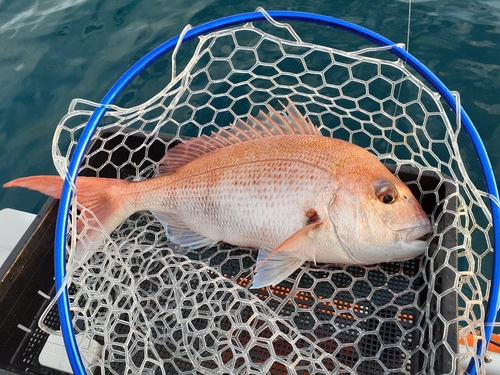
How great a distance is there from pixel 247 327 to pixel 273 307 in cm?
35

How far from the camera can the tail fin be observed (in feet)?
7.00

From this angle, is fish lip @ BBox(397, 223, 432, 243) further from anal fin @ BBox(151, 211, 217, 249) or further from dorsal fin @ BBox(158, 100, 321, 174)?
anal fin @ BBox(151, 211, 217, 249)

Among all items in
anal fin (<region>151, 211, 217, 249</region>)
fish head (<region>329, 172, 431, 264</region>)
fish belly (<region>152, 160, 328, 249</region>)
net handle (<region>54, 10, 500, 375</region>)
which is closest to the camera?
net handle (<region>54, 10, 500, 375</region>)

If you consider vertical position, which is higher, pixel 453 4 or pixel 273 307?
pixel 453 4

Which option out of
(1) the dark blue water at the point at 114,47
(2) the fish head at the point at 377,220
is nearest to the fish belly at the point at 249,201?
(2) the fish head at the point at 377,220

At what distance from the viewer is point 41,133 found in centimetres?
392

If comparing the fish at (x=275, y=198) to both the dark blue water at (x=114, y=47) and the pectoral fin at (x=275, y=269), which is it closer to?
the pectoral fin at (x=275, y=269)

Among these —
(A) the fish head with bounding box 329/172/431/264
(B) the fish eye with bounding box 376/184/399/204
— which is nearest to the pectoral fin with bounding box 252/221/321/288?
(A) the fish head with bounding box 329/172/431/264

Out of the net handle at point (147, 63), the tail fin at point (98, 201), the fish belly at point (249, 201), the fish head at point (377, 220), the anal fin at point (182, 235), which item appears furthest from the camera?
the anal fin at point (182, 235)

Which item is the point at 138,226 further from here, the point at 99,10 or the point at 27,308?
the point at 99,10

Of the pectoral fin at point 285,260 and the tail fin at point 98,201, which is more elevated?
the tail fin at point 98,201

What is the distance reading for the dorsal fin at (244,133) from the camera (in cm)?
229

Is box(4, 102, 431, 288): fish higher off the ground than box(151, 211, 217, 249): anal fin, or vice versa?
box(4, 102, 431, 288): fish

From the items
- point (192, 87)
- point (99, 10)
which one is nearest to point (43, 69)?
point (99, 10)
